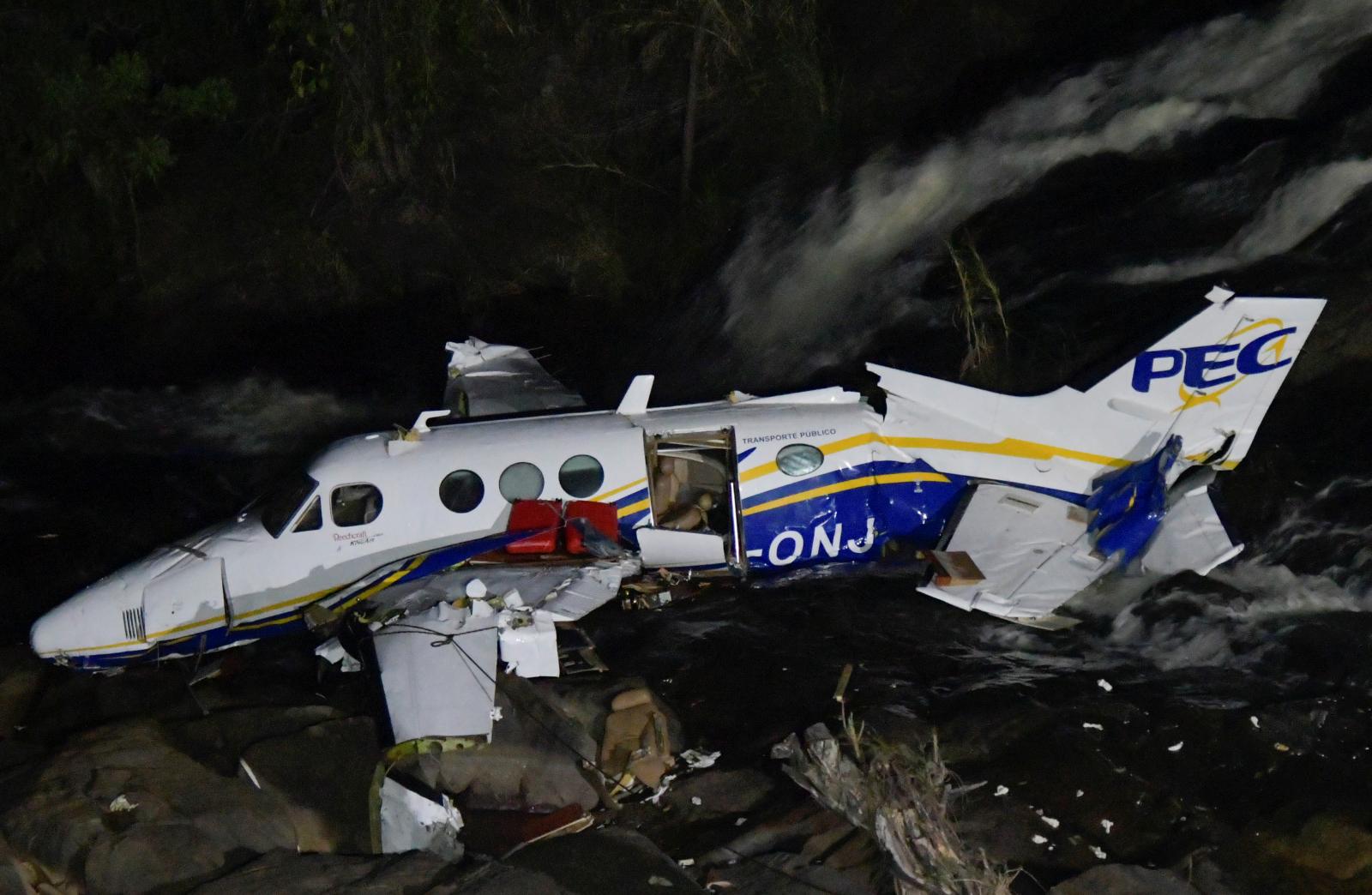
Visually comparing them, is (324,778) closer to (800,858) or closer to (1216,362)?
(800,858)

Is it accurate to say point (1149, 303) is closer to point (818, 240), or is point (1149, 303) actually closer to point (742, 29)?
point (818, 240)

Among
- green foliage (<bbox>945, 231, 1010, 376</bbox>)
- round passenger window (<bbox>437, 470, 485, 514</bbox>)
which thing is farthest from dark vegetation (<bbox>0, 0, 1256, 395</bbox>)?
round passenger window (<bbox>437, 470, 485, 514</bbox>)

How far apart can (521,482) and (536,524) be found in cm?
66

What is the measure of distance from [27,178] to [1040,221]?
853 inches

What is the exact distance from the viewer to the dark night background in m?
21.7

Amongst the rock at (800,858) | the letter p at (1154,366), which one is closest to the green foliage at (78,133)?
the letter p at (1154,366)

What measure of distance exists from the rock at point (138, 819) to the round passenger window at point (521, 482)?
15.4 feet

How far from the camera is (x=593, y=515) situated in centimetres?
1529

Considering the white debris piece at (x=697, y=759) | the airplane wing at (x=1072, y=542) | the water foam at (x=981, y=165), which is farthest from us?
the water foam at (x=981, y=165)

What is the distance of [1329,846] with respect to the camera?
11.2 m

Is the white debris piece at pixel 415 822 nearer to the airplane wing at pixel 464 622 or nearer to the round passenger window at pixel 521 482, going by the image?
the airplane wing at pixel 464 622

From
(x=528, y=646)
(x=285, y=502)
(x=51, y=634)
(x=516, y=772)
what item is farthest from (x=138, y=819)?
(x=285, y=502)

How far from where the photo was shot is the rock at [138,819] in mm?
10664

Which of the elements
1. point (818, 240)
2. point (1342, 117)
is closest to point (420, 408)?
point (818, 240)
